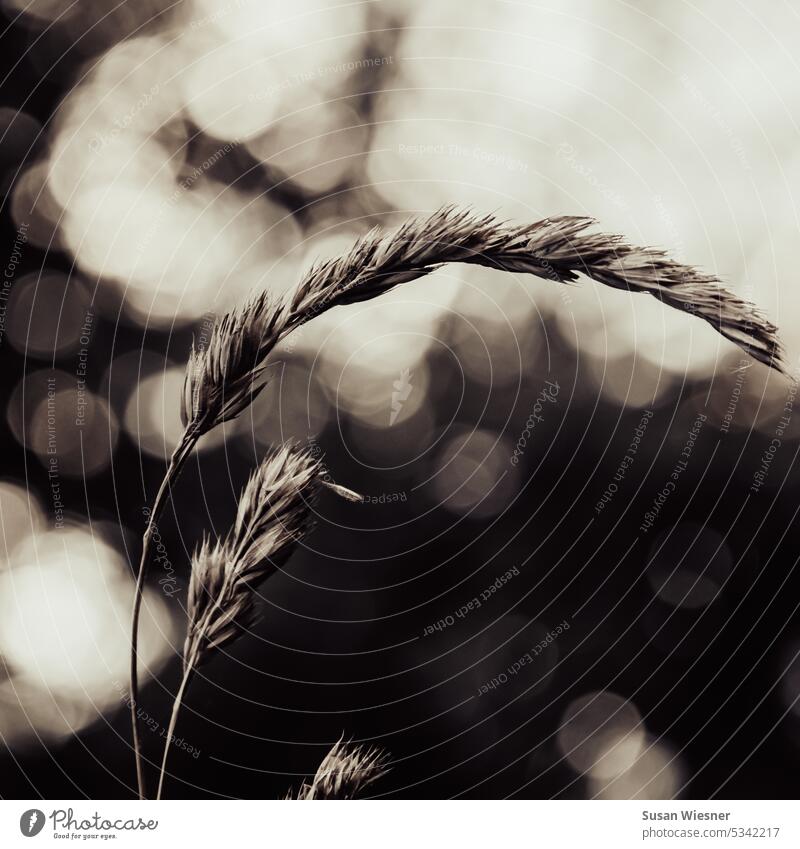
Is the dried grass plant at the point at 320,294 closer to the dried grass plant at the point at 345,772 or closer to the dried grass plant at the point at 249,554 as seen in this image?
the dried grass plant at the point at 249,554

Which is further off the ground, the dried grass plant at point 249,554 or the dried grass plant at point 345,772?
the dried grass plant at point 249,554

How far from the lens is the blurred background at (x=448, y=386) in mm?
868

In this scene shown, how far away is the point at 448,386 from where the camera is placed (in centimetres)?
90

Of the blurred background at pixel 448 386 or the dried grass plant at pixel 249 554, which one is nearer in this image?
the dried grass plant at pixel 249 554

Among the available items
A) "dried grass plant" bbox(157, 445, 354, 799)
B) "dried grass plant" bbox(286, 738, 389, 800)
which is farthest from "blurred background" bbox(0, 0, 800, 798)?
"dried grass plant" bbox(157, 445, 354, 799)

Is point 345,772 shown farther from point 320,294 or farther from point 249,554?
point 320,294

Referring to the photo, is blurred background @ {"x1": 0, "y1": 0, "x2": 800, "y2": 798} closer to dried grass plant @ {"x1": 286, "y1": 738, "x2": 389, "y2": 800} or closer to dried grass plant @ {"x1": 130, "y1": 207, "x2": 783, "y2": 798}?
dried grass plant @ {"x1": 286, "y1": 738, "x2": 389, "y2": 800}

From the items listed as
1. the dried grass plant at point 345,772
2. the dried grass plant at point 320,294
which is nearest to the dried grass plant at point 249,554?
the dried grass plant at point 320,294

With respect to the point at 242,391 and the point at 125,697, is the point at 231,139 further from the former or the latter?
the point at 125,697

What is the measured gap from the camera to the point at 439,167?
0.89 meters

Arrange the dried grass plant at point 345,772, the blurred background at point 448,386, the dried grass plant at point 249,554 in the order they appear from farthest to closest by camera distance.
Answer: the blurred background at point 448,386
the dried grass plant at point 345,772
the dried grass plant at point 249,554

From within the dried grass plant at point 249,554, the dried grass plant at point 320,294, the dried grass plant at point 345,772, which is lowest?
the dried grass plant at point 345,772

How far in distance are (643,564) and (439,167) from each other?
0.68 metres

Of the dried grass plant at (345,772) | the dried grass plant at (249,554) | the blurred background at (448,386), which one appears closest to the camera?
the dried grass plant at (249,554)
